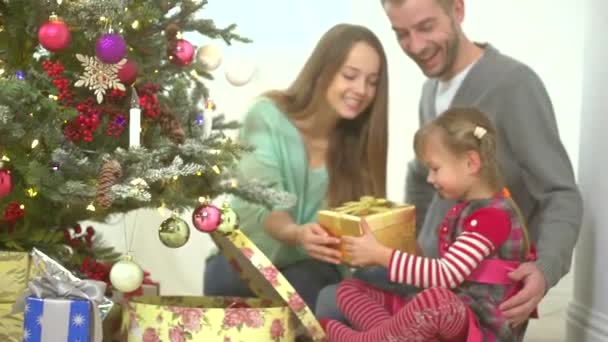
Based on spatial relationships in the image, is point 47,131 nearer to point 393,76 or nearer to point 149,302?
point 149,302

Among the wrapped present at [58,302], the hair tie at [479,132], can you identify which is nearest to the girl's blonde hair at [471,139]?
the hair tie at [479,132]

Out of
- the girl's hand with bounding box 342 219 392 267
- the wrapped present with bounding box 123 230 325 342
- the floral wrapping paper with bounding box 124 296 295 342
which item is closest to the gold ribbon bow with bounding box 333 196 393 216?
the girl's hand with bounding box 342 219 392 267

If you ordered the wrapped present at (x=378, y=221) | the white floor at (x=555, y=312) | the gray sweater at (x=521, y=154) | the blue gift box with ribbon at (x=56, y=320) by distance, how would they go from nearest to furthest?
the blue gift box with ribbon at (x=56, y=320) < the wrapped present at (x=378, y=221) < the gray sweater at (x=521, y=154) < the white floor at (x=555, y=312)

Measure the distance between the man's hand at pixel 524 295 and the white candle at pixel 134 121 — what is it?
97cm

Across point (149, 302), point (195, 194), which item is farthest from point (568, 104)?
A: point (149, 302)

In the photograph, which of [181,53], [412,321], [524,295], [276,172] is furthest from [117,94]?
[524,295]

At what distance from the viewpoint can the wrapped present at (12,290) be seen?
205 cm

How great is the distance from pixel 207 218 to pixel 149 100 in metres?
0.30

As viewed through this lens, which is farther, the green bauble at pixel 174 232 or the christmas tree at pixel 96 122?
the green bauble at pixel 174 232

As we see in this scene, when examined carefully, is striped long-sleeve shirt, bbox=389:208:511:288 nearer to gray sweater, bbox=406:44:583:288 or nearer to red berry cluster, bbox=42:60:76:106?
gray sweater, bbox=406:44:583:288

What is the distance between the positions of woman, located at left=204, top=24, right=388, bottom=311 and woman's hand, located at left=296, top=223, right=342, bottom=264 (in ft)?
0.32

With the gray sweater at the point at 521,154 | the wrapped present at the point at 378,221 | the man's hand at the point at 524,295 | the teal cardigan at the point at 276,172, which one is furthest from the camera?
the teal cardigan at the point at 276,172

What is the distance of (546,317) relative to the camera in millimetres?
2885

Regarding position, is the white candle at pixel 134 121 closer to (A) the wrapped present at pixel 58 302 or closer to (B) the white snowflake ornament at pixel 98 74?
(B) the white snowflake ornament at pixel 98 74
